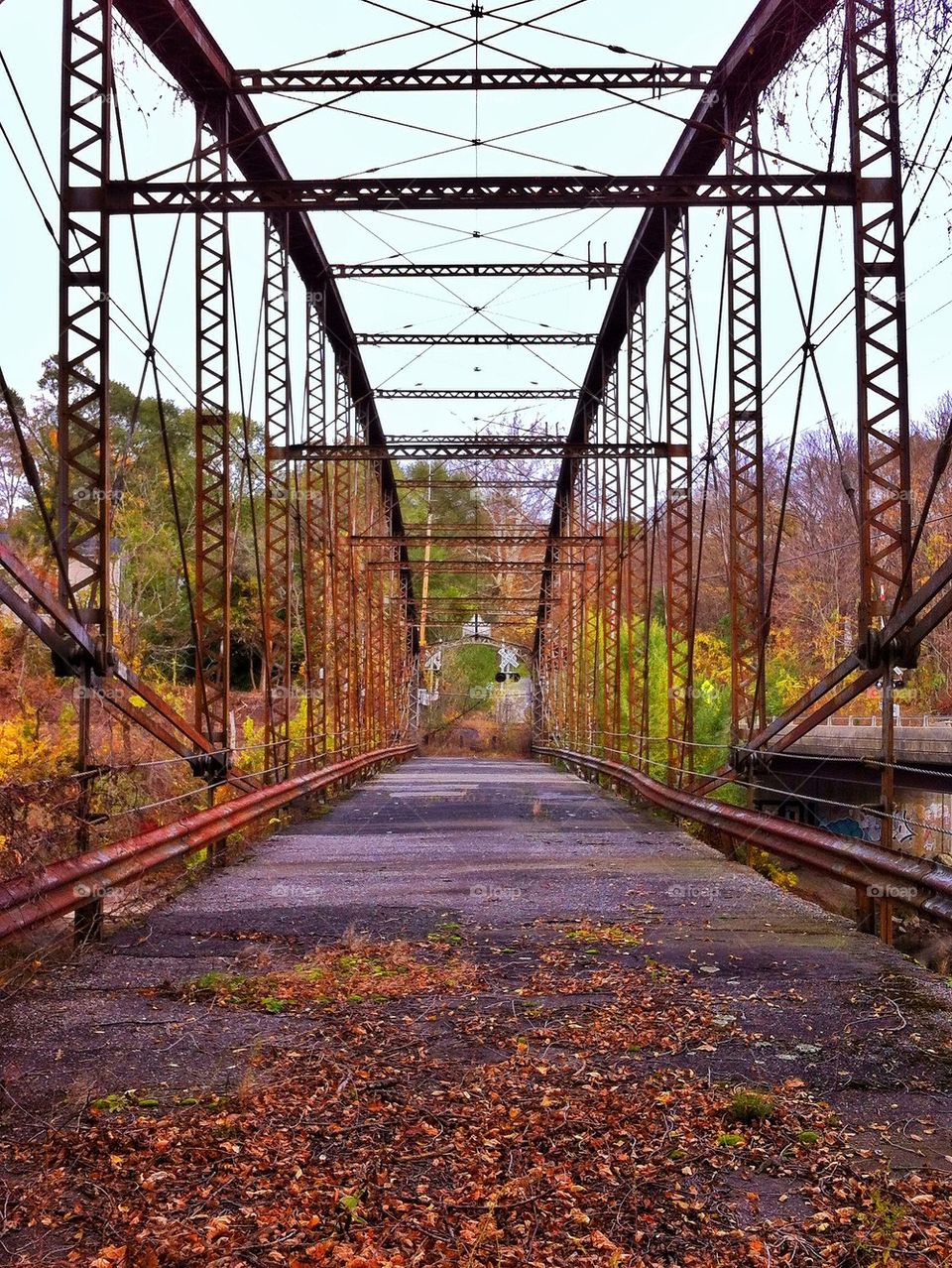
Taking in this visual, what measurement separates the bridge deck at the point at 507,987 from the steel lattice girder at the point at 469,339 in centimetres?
1649

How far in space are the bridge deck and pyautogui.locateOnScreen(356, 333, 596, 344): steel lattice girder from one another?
54.1 feet

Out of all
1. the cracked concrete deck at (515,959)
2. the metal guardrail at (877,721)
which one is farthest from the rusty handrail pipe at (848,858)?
the metal guardrail at (877,721)

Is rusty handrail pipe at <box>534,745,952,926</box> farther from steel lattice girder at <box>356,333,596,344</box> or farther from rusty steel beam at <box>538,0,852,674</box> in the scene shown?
steel lattice girder at <box>356,333,596,344</box>

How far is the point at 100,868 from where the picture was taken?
6.96 meters

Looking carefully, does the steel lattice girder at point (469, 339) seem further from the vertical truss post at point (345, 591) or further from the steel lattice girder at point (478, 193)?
the steel lattice girder at point (478, 193)

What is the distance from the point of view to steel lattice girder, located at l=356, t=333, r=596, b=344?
2627 cm

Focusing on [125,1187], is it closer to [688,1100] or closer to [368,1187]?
[368,1187]

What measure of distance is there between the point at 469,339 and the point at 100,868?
20865 millimetres

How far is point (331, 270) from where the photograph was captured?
2284 centimetres

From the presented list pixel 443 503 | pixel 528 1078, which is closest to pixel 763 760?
pixel 528 1078

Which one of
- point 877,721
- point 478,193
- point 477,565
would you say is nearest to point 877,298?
point 478,193

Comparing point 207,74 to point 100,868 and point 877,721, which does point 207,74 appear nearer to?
point 100,868

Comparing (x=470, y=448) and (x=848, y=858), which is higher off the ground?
(x=470, y=448)

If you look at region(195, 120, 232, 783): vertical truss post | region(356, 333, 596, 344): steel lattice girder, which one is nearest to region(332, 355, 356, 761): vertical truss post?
region(356, 333, 596, 344): steel lattice girder
